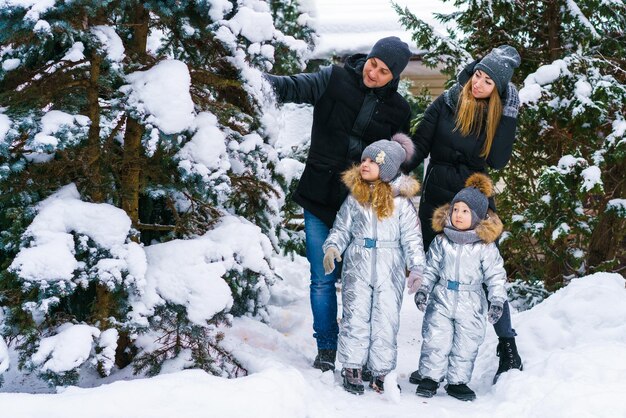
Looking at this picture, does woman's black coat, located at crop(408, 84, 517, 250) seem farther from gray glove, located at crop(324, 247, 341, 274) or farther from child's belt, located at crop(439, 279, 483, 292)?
gray glove, located at crop(324, 247, 341, 274)

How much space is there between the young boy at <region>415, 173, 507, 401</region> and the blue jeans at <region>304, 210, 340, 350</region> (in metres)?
0.64

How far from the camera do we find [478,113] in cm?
414

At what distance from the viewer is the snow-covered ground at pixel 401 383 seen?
9.54ft

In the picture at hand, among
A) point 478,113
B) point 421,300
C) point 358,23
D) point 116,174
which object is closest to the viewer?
point 116,174

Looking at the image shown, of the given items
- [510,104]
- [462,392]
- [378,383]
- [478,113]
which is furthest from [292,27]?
[462,392]

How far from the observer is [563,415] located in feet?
11.0

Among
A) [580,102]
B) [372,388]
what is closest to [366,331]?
[372,388]

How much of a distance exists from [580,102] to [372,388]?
300 cm

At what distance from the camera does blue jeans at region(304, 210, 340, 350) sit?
4.35m

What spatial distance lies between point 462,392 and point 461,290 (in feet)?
2.08

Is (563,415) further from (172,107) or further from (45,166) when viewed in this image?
(45,166)

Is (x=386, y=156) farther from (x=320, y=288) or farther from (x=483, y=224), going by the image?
(x=320, y=288)

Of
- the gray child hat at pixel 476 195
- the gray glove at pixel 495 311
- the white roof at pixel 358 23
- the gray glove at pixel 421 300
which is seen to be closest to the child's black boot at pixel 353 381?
the gray glove at pixel 421 300

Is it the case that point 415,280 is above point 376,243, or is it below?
below
